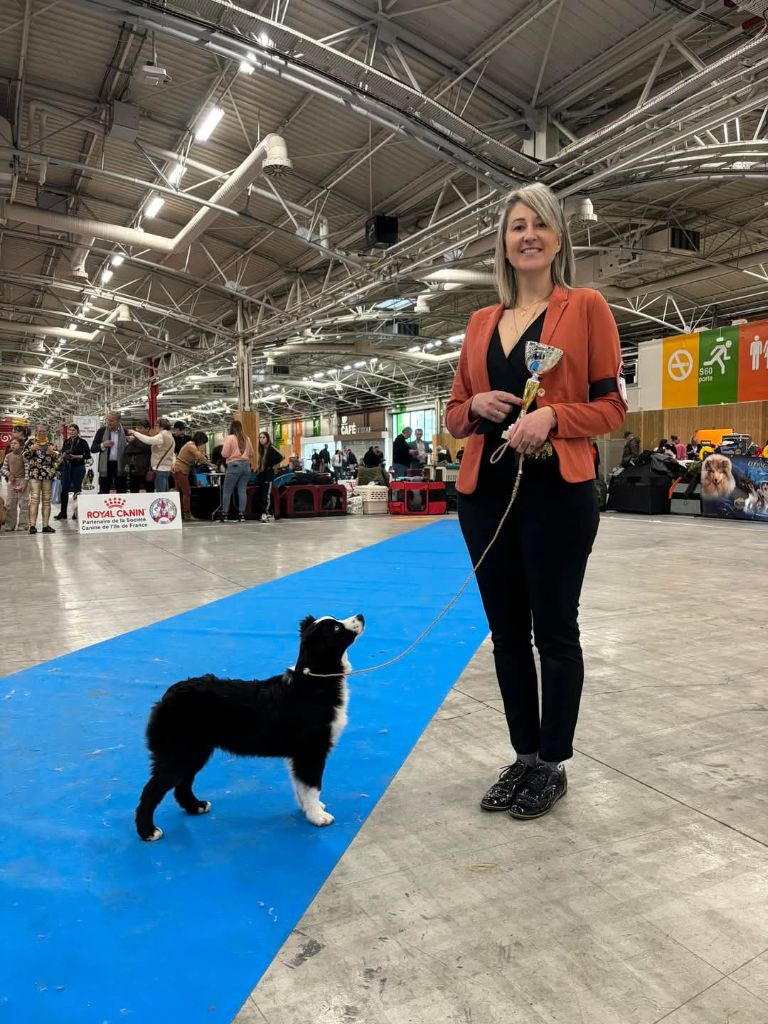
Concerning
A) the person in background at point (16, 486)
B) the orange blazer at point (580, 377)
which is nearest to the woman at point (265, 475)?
the person in background at point (16, 486)

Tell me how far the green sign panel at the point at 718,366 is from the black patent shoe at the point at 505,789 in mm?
14103

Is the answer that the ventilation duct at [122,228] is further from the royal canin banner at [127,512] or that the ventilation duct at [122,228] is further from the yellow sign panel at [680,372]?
the yellow sign panel at [680,372]

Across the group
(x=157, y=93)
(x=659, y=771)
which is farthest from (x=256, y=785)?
(x=157, y=93)

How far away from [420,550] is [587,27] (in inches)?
233

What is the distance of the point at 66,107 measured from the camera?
9.38 meters

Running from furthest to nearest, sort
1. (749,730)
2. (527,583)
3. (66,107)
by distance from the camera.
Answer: (66,107)
(749,730)
(527,583)

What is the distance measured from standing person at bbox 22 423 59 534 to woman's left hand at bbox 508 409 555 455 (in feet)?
29.8

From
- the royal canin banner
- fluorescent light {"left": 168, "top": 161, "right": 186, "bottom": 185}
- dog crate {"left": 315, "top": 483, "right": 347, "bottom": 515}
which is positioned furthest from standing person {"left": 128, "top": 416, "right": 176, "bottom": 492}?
fluorescent light {"left": 168, "top": 161, "right": 186, "bottom": 185}

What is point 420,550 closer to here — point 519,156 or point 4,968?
point 519,156

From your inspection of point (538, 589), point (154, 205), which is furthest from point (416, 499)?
point (538, 589)

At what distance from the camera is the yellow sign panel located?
14.8 metres

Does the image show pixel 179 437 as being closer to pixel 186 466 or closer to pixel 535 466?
pixel 186 466

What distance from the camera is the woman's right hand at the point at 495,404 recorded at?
1.67 m

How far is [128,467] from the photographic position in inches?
442
